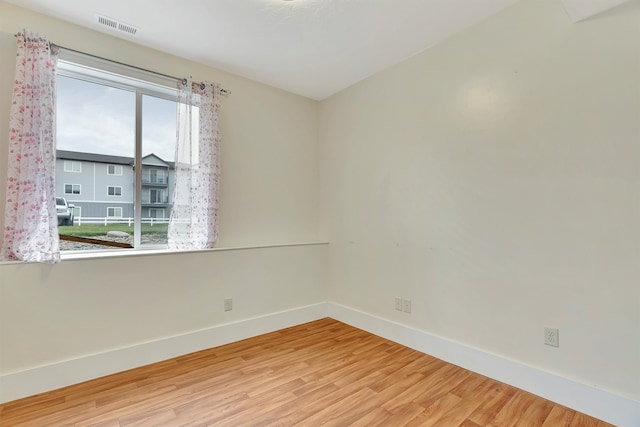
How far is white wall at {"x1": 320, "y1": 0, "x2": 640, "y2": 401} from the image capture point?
1732 millimetres

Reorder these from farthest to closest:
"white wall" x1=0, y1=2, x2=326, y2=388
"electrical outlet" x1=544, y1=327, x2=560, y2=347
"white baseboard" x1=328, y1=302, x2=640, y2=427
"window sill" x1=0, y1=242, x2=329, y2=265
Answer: "window sill" x1=0, y1=242, x2=329, y2=265, "white wall" x1=0, y1=2, x2=326, y2=388, "electrical outlet" x1=544, y1=327, x2=560, y2=347, "white baseboard" x1=328, y1=302, x2=640, y2=427

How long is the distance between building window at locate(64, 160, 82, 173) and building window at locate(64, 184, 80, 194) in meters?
0.12

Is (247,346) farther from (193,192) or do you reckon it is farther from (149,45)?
(149,45)

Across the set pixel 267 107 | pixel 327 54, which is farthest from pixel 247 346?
pixel 327 54

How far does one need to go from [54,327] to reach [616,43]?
3.95 m

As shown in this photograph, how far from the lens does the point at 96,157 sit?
2.51m

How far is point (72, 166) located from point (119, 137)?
1.39 feet

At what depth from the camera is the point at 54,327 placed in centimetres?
206

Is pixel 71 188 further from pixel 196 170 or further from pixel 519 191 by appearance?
pixel 519 191

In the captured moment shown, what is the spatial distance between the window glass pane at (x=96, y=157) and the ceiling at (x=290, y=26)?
1.70 feet

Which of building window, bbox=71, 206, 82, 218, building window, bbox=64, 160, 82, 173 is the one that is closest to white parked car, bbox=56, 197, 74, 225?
building window, bbox=71, 206, 82, 218

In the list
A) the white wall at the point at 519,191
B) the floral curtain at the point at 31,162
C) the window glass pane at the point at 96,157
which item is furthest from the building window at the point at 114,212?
the white wall at the point at 519,191

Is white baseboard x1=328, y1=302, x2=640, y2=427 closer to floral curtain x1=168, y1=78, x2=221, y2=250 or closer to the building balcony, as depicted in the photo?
floral curtain x1=168, y1=78, x2=221, y2=250

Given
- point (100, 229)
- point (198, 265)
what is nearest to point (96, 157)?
point (100, 229)
